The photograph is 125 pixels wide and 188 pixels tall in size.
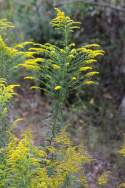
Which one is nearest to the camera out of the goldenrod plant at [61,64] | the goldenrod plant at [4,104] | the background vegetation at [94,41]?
the goldenrod plant at [4,104]

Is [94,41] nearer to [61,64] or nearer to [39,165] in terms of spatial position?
[61,64]

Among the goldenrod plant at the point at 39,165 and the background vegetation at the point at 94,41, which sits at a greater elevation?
the background vegetation at the point at 94,41

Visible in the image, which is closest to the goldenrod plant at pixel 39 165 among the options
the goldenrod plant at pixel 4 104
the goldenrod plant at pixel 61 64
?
the goldenrod plant at pixel 4 104

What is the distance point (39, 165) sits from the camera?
416 centimetres

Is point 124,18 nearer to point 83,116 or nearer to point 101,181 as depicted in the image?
point 83,116

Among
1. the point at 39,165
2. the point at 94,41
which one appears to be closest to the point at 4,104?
the point at 39,165

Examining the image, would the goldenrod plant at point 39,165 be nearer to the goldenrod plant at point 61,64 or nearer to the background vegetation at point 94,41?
the goldenrod plant at point 61,64

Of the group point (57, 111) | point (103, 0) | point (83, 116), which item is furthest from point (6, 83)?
point (103, 0)

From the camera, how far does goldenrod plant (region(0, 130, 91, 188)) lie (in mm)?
3945

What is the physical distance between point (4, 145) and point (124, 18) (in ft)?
17.6

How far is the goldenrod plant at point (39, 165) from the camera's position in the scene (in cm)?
395

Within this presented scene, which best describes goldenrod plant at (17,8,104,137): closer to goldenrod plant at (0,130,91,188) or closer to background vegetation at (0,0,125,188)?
goldenrod plant at (0,130,91,188)

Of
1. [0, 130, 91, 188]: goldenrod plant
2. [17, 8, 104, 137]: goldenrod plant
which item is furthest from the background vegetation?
[17, 8, 104, 137]: goldenrod plant

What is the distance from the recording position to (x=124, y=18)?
30.3 feet
